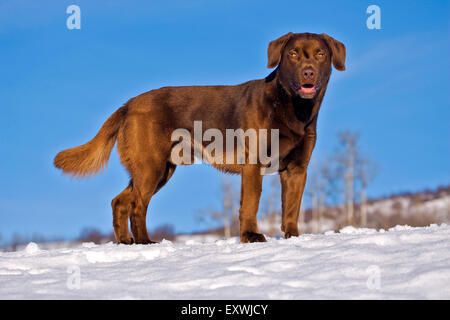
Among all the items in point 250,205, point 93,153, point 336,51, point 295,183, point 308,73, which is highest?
point 336,51

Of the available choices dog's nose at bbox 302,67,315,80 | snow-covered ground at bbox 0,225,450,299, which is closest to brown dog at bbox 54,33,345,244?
Answer: dog's nose at bbox 302,67,315,80

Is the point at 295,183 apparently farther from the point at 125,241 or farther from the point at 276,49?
the point at 125,241

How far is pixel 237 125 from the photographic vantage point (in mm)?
5777

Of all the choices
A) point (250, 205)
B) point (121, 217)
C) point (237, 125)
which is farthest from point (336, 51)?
point (121, 217)

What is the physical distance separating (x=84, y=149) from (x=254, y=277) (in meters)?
3.94

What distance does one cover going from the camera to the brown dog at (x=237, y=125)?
17.5 ft

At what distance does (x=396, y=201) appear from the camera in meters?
29.9

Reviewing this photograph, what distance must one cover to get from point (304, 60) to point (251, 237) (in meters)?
1.82

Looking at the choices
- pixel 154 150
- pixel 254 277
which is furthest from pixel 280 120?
pixel 254 277

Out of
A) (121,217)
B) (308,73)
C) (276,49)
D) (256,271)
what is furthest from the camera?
(121,217)

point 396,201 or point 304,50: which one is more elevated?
point 304,50

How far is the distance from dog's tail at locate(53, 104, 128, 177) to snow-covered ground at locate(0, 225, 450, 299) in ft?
6.80

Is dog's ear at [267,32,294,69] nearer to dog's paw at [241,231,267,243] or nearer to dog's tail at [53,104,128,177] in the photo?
dog's paw at [241,231,267,243]
